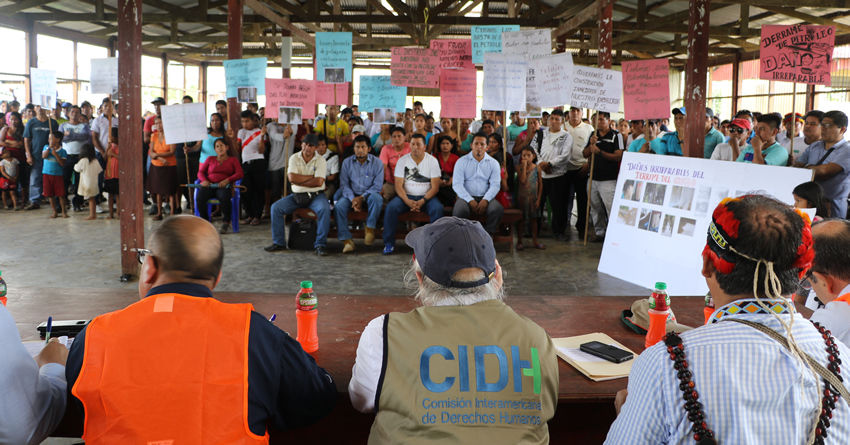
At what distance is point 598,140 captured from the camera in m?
6.84

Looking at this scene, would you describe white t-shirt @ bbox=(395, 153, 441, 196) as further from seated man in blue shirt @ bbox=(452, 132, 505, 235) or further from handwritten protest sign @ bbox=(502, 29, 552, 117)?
handwritten protest sign @ bbox=(502, 29, 552, 117)

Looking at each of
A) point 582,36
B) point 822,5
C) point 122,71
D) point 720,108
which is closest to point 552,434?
point 122,71

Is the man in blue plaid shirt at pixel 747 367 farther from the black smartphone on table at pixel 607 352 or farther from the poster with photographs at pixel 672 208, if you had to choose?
the poster with photographs at pixel 672 208

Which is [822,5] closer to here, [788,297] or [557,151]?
[557,151]

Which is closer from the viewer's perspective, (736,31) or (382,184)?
(382,184)

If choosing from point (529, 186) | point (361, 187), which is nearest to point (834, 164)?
point (529, 186)

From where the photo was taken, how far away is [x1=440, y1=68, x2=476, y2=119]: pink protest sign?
6.66m

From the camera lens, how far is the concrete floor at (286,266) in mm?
4770

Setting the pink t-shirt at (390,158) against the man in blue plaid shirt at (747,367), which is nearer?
the man in blue plaid shirt at (747,367)

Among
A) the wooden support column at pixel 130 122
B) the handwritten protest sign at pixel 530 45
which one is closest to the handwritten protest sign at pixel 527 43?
the handwritten protest sign at pixel 530 45

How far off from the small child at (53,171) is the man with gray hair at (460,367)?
8222 millimetres

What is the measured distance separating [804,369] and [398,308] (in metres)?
1.49

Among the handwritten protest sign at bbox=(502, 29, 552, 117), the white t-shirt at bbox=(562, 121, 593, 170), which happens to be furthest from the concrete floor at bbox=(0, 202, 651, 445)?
the handwritten protest sign at bbox=(502, 29, 552, 117)

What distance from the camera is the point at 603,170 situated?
6.65m
